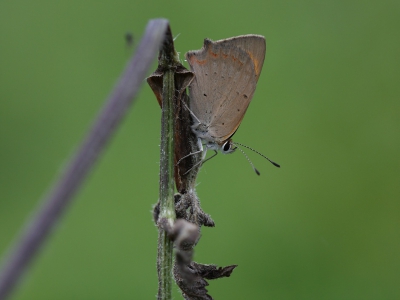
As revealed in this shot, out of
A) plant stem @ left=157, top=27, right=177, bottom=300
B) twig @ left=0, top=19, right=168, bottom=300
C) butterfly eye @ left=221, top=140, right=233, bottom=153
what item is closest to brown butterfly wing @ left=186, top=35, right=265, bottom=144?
plant stem @ left=157, top=27, right=177, bottom=300

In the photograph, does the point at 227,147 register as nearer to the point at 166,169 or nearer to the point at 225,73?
the point at 225,73

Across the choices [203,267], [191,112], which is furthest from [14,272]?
[191,112]

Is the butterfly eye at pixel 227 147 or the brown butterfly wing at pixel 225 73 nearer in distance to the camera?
the brown butterfly wing at pixel 225 73

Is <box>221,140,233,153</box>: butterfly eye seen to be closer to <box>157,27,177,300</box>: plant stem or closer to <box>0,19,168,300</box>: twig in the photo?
<box>157,27,177,300</box>: plant stem

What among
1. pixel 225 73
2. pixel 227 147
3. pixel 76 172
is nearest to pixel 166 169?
pixel 225 73

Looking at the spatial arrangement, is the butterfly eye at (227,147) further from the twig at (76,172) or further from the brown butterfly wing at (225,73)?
the twig at (76,172)

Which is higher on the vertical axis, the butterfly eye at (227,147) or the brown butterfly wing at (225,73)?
the brown butterfly wing at (225,73)

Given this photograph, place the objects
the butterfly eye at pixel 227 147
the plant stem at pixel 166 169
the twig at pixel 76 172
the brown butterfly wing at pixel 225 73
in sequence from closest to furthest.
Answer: the twig at pixel 76 172 < the plant stem at pixel 166 169 < the brown butterfly wing at pixel 225 73 < the butterfly eye at pixel 227 147

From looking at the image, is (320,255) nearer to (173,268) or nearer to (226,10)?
(226,10)

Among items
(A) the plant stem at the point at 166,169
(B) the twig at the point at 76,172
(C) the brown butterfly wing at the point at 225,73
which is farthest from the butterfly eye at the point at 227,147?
(B) the twig at the point at 76,172
